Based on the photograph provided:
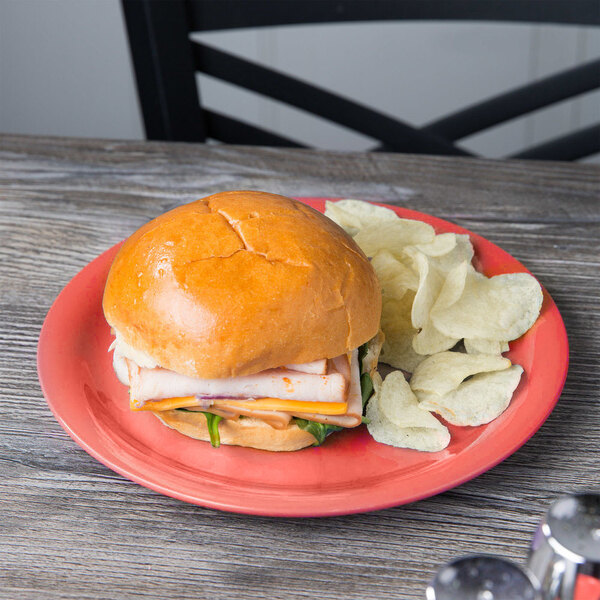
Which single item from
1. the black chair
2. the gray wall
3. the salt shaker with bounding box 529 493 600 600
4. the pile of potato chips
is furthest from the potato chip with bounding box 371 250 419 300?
the gray wall

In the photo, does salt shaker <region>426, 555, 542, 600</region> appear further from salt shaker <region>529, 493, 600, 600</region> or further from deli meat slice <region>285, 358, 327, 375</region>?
deli meat slice <region>285, 358, 327, 375</region>

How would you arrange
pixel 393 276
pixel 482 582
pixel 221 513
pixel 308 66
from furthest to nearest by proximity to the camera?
pixel 308 66, pixel 393 276, pixel 221 513, pixel 482 582

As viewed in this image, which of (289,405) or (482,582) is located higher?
(482,582)

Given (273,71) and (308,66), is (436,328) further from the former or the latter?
(308,66)

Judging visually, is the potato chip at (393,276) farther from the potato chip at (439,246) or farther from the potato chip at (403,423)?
the potato chip at (403,423)

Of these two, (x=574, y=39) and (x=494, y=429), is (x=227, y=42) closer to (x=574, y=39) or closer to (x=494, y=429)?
(x=574, y=39)

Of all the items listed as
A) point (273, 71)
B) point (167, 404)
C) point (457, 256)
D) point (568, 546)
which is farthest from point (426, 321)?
point (273, 71)
